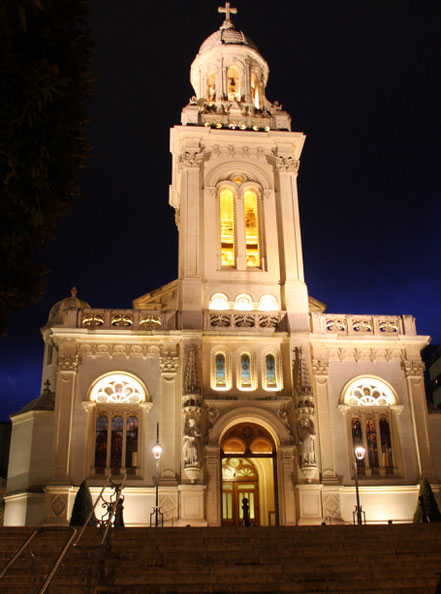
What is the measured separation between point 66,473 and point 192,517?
598 centimetres

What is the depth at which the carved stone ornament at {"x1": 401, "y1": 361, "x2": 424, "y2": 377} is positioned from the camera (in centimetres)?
3503

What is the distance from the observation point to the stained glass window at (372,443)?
1325 inches

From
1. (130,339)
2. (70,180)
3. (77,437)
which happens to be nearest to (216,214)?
(130,339)

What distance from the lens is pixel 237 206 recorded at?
38844 millimetres

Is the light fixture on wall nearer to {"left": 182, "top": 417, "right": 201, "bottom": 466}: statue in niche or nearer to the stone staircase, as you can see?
{"left": 182, "top": 417, "right": 201, "bottom": 466}: statue in niche

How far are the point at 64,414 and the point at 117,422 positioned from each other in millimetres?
2507

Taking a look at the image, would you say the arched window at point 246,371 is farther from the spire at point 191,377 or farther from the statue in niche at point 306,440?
the statue in niche at point 306,440

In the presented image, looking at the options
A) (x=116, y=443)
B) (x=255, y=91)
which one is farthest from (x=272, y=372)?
(x=255, y=91)

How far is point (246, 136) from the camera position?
39625mm

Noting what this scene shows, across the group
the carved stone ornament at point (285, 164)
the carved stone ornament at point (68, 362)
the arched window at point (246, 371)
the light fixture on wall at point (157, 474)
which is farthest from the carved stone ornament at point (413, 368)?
the carved stone ornament at point (68, 362)

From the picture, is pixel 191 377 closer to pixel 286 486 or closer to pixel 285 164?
pixel 286 486

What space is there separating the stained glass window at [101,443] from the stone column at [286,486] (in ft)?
26.7

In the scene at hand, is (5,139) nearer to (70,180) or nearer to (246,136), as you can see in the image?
(70,180)

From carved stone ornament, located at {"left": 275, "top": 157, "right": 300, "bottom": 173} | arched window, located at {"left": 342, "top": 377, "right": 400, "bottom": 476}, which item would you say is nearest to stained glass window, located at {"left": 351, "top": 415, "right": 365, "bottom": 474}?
arched window, located at {"left": 342, "top": 377, "right": 400, "bottom": 476}
